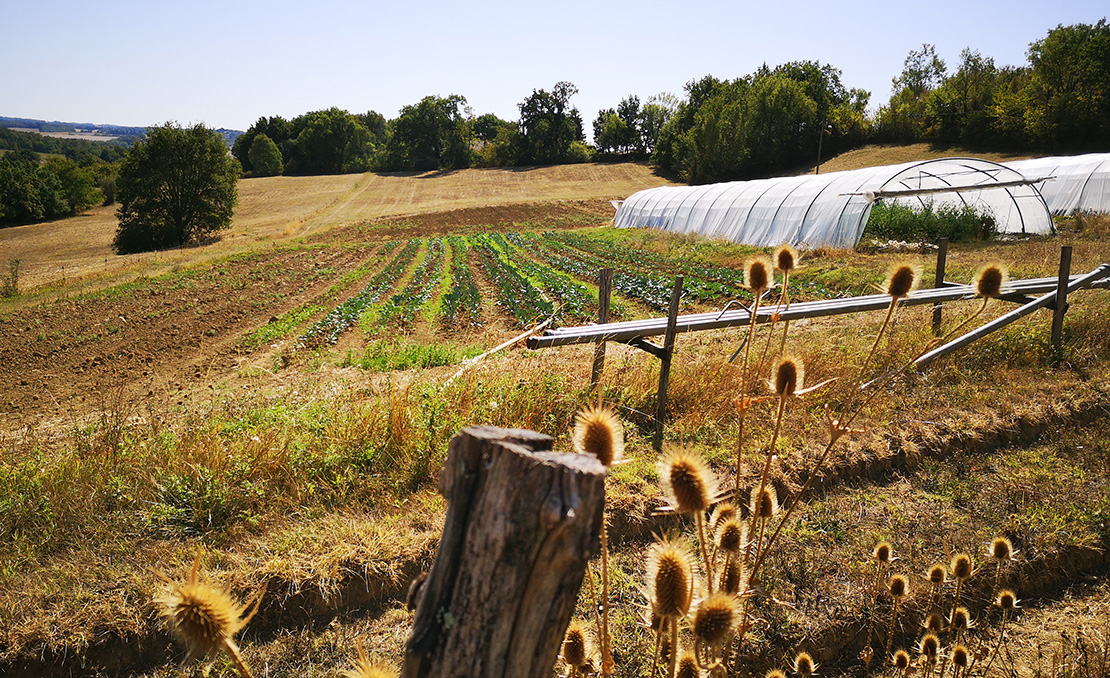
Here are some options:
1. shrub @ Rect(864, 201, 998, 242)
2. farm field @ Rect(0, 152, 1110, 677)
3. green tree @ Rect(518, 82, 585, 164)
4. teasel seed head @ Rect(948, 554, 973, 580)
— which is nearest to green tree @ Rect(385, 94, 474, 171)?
green tree @ Rect(518, 82, 585, 164)

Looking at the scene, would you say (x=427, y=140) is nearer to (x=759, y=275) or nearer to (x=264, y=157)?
(x=264, y=157)

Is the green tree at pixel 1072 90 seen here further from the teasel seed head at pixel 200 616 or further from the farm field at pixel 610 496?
the teasel seed head at pixel 200 616

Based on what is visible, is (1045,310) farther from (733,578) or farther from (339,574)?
(339,574)

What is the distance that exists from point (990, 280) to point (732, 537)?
6.68 feet

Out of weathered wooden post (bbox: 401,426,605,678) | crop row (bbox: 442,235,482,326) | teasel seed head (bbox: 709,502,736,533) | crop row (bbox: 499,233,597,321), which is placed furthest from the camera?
crop row (bbox: 442,235,482,326)

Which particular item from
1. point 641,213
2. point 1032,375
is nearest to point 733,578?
point 1032,375

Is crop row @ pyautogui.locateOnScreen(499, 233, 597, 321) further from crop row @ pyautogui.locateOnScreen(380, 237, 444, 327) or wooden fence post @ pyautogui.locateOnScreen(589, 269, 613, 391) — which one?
wooden fence post @ pyautogui.locateOnScreen(589, 269, 613, 391)

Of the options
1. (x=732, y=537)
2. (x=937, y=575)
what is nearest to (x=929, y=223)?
(x=937, y=575)

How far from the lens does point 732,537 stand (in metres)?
1.99

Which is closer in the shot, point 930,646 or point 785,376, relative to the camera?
point 785,376

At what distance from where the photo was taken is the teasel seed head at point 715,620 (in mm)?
1546

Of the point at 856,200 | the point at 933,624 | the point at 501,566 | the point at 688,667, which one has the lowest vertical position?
the point at 933,624

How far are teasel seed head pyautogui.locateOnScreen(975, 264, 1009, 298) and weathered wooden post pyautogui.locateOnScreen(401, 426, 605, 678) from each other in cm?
268

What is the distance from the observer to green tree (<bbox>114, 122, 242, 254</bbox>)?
129ft
